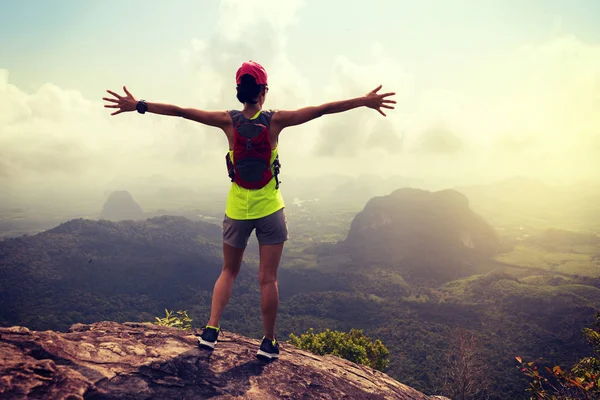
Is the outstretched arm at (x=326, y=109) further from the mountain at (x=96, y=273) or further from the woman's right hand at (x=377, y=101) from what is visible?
the mountain at (x=96, y=273)

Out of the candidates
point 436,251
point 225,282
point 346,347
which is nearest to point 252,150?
point 225,282

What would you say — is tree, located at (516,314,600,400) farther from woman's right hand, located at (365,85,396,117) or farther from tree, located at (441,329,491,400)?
tree, located at (441,329,491,400)

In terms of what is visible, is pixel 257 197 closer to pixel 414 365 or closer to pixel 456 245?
pixel 414 365

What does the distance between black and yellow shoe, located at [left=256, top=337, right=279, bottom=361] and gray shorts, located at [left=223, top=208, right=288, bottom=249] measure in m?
1.82

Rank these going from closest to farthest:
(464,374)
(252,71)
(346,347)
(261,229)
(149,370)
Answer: (149,370), (252,71), (261,229), (346,347), (464,374)

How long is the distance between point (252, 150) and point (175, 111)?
1.36m

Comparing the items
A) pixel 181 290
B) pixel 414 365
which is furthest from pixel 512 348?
pixel 181 290

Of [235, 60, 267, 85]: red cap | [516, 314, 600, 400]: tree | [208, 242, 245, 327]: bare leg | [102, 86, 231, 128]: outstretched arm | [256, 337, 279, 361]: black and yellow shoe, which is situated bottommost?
[516, 314, 600, 400]: tree

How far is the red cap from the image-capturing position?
4.24m

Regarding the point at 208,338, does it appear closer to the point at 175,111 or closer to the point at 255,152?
the point at 255,152

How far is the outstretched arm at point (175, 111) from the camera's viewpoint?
449 centimetres

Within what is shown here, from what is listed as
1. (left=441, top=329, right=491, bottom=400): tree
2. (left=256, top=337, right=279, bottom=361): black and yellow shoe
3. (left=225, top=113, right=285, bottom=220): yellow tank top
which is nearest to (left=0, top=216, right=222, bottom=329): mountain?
(left=441, top=329, right=491, bottom=400): tree

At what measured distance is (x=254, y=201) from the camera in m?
4.41

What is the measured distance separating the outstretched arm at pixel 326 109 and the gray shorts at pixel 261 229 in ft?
4.29
